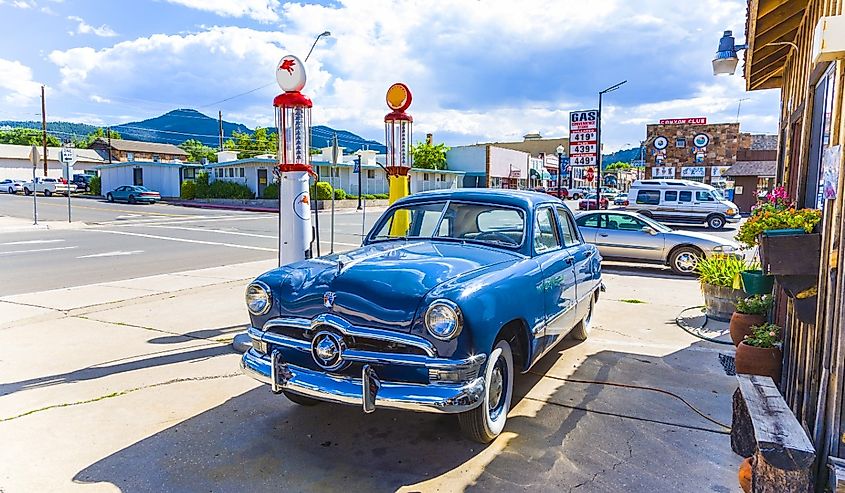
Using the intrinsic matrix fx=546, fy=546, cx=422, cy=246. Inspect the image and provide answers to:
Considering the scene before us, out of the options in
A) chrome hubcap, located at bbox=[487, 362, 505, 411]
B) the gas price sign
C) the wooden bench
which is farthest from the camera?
the gas price sign

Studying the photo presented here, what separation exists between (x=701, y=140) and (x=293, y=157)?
5079 cm

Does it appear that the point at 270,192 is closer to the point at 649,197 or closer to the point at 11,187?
the point at 649,197

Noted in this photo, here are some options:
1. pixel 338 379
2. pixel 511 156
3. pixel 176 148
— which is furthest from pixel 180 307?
pixel 176 148

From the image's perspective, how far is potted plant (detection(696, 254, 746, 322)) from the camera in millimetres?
7254

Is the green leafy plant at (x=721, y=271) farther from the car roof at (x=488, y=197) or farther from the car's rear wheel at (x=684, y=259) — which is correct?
the car's rear wheel at (x=684, y=259)

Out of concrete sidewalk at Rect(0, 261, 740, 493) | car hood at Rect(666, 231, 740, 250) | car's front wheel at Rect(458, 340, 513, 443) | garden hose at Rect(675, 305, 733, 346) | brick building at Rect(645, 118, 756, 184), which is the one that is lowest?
concrete sidewalk at Rect(0, 261, 740, 493)

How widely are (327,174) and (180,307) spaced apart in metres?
33.6

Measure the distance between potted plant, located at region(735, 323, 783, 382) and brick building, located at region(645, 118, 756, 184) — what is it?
49838 mm

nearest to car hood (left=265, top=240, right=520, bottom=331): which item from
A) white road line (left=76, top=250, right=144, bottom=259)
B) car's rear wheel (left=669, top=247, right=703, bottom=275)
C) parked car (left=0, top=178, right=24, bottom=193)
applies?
car's rear wheel (left=669, top=247, right=703, bottom=275)

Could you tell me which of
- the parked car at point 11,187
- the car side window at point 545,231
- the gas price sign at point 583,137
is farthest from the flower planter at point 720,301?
the parked car at point 11,187

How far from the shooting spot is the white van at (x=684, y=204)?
24578 mm

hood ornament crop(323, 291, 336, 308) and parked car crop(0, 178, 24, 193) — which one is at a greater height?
parked car crop(0, 178, 24, 193)

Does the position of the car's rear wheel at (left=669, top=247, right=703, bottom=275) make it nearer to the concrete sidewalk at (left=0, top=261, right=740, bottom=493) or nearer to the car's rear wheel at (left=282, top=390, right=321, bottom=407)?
the concrete sidewalk at (left=0, top=261, right=740, bottom=493)

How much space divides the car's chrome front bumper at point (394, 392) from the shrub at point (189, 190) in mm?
41085
